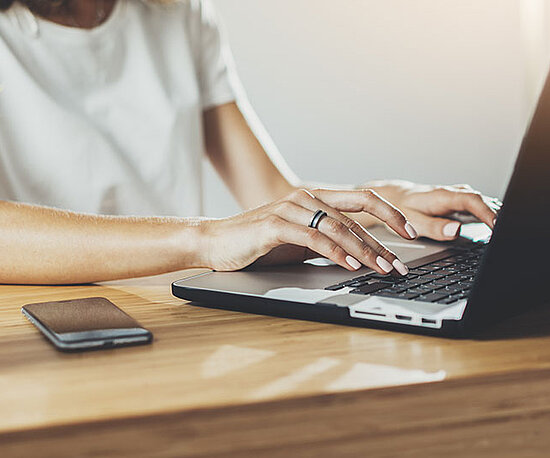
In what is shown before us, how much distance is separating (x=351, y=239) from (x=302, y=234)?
5 cm

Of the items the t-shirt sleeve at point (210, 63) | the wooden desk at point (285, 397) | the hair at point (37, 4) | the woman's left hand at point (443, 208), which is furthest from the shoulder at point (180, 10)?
the wooden desk at point (285, 397)

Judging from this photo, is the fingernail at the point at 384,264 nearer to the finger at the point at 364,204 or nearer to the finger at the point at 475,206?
the finger at the point at 364,204

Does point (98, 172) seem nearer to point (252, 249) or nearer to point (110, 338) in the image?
point (252, 249)

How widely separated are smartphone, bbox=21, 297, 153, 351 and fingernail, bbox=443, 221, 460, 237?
485 millimetres

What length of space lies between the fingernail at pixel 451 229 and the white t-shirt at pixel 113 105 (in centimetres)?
68

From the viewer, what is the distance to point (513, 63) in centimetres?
280

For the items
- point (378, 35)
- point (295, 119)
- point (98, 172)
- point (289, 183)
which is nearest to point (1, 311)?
point (98, 172)

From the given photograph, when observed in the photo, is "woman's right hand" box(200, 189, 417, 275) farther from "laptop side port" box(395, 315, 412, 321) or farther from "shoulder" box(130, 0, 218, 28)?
"shoulder" box(130, 0, 218, 28)

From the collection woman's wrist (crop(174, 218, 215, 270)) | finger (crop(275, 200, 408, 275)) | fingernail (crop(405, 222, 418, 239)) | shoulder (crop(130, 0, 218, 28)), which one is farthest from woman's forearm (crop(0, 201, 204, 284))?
shoulder (crop(130, 0, 218, 28))

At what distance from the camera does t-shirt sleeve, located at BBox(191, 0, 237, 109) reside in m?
1.55

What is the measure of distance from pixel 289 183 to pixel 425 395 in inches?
42.7

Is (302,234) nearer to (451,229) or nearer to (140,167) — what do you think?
(451,229)

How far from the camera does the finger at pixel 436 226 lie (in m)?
0.95

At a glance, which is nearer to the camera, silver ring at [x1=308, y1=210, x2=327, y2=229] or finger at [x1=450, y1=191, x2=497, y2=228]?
silver ring at [x1=308, y1=210, x2=327, y2=229]
